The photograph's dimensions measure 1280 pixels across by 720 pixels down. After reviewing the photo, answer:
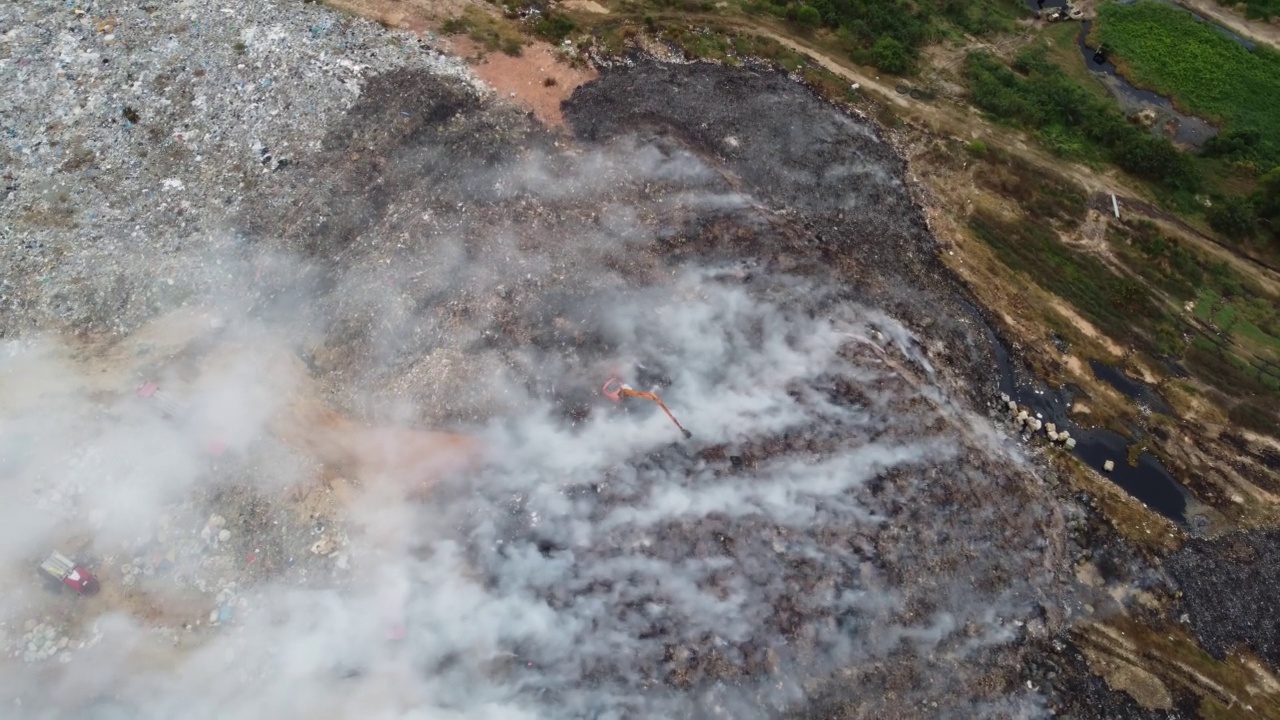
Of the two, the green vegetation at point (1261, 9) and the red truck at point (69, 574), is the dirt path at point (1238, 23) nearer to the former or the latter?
the green vegetation at point (1261, 9)

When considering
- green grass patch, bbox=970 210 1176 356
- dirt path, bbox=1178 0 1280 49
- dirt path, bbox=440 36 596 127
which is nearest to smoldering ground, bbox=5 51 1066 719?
dirt path, bbox=440 36 596 127

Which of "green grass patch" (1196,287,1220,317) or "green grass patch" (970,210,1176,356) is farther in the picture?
"green grass patch" (1196,287,1220,317)

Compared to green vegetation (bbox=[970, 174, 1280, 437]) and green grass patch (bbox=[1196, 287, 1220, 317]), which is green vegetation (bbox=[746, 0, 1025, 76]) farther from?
green grass patch (bbox=[1196, 287, 1220, 317])

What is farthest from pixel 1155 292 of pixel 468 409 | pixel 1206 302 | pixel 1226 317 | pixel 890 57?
pixel 468 409

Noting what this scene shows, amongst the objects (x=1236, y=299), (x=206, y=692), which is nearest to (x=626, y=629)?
(x=206, y=692)

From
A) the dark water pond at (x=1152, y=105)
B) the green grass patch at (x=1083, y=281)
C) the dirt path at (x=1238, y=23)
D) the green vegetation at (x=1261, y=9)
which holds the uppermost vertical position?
the green vegetation at (x=1261, y=9)

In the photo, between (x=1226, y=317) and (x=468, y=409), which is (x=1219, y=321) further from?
(x=468, y=409)

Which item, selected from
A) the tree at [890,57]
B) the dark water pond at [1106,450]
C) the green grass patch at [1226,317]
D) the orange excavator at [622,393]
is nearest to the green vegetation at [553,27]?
the tree at [890,57]
